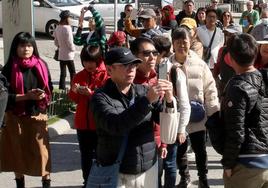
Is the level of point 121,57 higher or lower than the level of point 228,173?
higher

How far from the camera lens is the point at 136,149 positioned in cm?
389

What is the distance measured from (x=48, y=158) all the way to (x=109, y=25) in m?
19.5

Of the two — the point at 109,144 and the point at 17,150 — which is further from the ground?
the point at 109,144

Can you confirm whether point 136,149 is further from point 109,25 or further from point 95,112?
point 109,25

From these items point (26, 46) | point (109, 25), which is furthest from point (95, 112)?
point (109, 25)

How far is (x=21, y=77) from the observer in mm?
5645

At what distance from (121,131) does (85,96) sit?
2190 mm

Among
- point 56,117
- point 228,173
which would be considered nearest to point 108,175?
point 228,173

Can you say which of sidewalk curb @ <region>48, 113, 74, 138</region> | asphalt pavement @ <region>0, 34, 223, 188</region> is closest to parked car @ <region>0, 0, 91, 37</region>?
asphalt pavement @ <region>0, 34, 223, 188</region>

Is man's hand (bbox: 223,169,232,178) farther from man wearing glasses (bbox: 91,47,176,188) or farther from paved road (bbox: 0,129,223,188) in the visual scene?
paved road (bbox: 0,129,223,188)

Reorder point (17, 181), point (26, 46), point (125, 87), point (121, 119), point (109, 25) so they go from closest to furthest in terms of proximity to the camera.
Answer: point (121, 119) → point (125, 87) → point (26, 46) → point (17, 181) → point (109, 25)

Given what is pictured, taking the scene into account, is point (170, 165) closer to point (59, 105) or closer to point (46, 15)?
point (59, 105)

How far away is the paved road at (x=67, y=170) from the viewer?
21.4 feet

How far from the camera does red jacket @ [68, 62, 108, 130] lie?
19.2 ft
